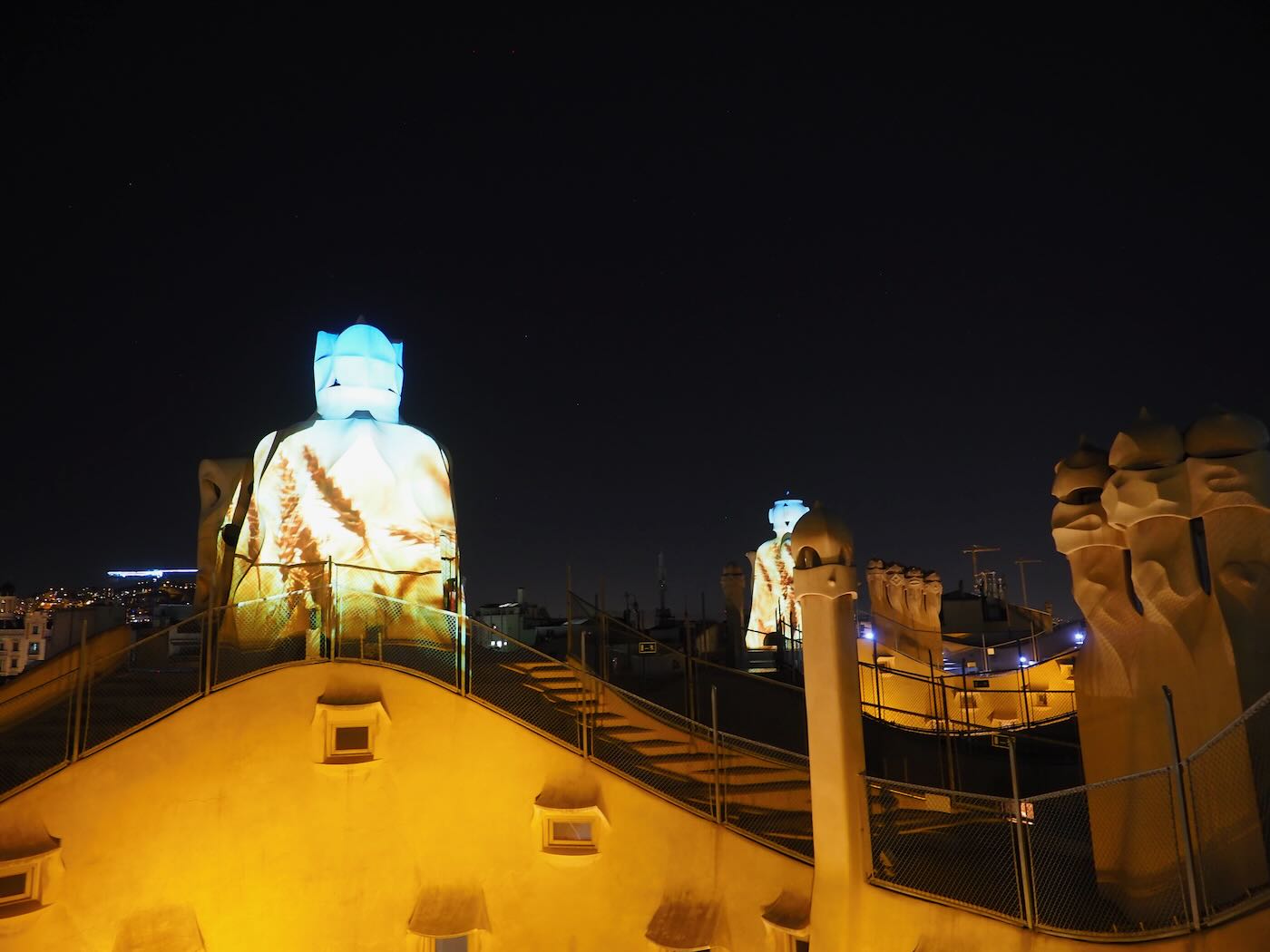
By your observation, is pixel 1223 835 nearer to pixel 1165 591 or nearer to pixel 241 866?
pixel 1165 591

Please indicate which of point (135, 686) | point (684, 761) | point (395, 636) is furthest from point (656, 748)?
point (135, 686)

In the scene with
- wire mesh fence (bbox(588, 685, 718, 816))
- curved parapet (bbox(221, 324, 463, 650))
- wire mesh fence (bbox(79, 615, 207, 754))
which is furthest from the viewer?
curved parapet (bbox(221, 324, 463, 650))

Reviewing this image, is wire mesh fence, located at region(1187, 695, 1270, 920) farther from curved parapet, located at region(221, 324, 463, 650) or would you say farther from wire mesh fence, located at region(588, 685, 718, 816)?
curved parapet, located at region(221, 324, 463, 650)

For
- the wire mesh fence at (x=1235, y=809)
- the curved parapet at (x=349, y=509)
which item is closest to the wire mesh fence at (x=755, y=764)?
the wire mesh fence at (x=1235, y=809)

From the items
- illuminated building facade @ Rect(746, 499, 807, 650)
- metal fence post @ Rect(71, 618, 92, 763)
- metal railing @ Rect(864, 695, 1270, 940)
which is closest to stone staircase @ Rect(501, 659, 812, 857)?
metal railing @ Rect(864, 695, 1270, 940)

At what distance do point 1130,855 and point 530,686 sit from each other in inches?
258

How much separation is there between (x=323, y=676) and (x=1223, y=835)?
348 inches

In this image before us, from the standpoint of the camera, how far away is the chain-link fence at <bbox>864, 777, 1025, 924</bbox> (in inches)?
298

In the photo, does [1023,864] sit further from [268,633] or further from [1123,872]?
[268,633]

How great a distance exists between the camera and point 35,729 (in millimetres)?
9906

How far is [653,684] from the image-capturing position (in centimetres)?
1463

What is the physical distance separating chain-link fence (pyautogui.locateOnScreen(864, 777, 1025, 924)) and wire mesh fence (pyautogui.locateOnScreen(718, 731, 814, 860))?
96 cm

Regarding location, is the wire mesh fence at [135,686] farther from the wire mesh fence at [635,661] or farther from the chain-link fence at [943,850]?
the chain-link fence at [943,850]

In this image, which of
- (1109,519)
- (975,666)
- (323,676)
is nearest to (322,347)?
(323,676)
